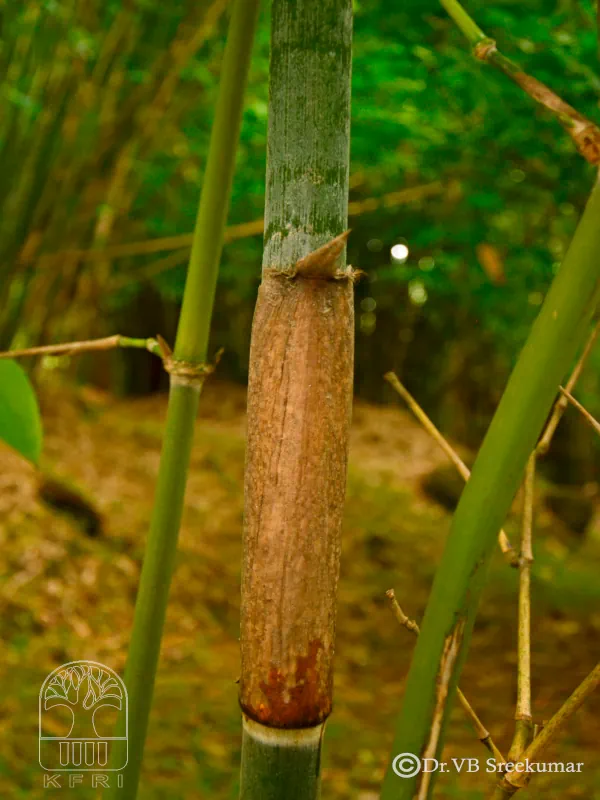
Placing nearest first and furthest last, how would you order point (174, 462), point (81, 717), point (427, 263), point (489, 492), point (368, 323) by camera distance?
point (489, 492), point (174, 462), point (81, 717), point (427, 263), point (368, 323)

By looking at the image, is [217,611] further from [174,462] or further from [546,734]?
[546,734]

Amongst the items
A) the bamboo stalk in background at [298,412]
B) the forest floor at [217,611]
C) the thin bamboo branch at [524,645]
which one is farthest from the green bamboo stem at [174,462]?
the forest floor at [217,611]

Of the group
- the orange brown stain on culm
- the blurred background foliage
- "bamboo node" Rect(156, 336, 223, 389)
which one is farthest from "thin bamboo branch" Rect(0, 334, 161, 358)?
the blurred background foliage

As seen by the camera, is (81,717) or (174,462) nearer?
(174,462)

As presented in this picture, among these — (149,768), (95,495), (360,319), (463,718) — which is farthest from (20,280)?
(360,319)

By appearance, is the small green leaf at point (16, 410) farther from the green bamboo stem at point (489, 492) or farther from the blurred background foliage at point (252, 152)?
the blurred background foliage at point (252, 152)

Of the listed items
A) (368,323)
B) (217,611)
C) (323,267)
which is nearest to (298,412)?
(323,267)
